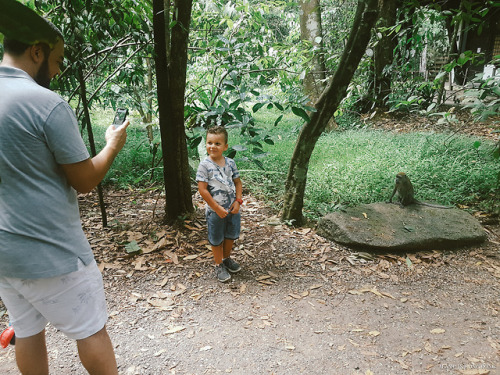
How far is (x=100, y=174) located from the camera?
137cm

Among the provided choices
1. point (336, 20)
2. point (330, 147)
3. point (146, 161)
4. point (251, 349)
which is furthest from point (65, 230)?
point (336, 20)

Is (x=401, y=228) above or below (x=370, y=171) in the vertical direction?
below

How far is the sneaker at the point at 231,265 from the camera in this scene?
10.3ft

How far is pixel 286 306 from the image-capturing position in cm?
273

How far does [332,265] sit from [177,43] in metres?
2.62

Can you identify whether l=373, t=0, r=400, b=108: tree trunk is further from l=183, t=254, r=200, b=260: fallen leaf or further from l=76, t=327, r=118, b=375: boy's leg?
l=76, t=327, r=118, b=375: boy's leg

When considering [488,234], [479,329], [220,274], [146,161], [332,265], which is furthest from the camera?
[146,161]

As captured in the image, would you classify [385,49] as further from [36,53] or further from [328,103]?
[36,53]

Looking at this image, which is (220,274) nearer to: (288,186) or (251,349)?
(251,349)

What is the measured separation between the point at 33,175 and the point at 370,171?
16.4 feet

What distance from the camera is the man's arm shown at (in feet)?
4.22

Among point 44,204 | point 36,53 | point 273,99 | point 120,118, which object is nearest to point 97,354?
point 44,204

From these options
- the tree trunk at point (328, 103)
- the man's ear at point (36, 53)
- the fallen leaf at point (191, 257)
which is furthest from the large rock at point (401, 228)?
the man's ear at point (36, 53)

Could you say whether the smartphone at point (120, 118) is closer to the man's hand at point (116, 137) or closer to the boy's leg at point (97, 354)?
the man's hand at point (116, 137)
